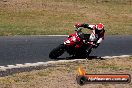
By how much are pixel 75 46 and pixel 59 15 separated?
65.0ft

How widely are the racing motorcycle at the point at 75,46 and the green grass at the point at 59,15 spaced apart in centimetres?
851

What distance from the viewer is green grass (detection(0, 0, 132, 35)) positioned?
30203 mm

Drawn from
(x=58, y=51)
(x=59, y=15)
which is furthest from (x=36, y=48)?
(x=59, y=15)

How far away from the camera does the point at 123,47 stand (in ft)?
77.9

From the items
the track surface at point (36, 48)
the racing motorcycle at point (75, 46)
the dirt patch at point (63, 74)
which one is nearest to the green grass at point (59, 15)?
the track surface at point (36, 48)

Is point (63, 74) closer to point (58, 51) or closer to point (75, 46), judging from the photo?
point (58, 51)

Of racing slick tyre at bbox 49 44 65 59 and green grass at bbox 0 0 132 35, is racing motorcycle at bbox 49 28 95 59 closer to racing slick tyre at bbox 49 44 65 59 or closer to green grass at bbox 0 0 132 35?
racing slick tyre at bbox 49 44 65 59

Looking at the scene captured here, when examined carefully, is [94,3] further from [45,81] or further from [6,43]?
[45,81]

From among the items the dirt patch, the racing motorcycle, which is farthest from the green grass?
the dirt patch

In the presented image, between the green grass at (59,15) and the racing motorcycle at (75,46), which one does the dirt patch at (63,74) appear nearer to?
the racing motorcycle at (75,46)

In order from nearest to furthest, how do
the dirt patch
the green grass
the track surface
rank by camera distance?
the dirt patch
the track surface
the green grass

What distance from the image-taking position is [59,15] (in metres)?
38.0

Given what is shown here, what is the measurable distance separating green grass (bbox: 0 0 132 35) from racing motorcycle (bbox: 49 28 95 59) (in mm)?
8510

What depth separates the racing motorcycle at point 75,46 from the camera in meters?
18.1
